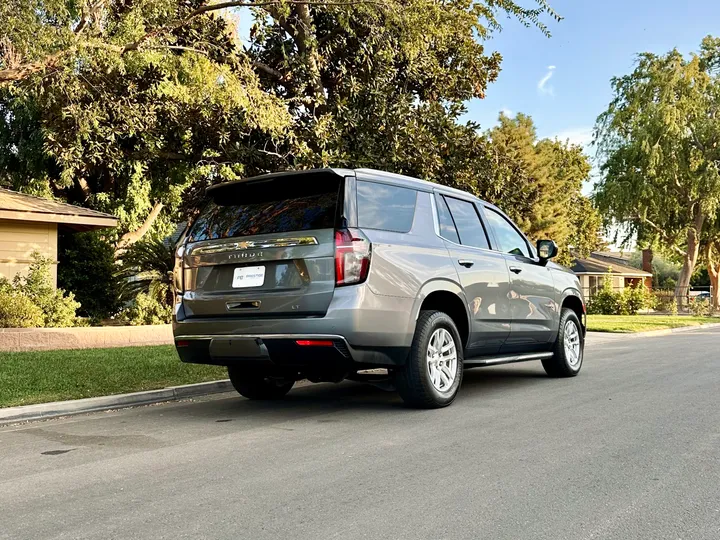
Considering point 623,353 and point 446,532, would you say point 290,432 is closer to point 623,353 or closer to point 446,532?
point 446,532

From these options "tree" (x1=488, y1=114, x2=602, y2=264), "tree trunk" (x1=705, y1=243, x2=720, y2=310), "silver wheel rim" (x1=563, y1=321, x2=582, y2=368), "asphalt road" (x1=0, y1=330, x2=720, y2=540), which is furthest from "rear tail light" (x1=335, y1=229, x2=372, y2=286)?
"tree trunk" (x1=705, y1=243, x2=720, y2=310)

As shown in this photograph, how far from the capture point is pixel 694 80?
36.0 meters

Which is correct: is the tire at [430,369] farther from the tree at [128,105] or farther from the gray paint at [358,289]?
the tree at [128,105]

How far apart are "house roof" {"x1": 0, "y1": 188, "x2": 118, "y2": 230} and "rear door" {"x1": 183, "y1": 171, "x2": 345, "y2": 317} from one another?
9.98 m

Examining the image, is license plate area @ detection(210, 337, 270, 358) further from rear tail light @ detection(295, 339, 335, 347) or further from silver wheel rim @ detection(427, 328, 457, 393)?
silver wheel rim @ detection(427, 328, 457, 393)

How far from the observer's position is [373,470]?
4598mm

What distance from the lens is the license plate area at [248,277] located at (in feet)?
20.4

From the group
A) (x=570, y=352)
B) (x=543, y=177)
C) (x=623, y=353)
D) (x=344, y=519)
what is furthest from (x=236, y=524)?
(x=543, y=177)

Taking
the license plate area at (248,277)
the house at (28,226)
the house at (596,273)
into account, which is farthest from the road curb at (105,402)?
the house at (596,273)

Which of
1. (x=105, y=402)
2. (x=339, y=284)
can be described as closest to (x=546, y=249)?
(x=339, y=284)

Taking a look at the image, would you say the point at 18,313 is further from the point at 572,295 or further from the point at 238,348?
the point at 572,295

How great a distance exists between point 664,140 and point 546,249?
29.9 metres

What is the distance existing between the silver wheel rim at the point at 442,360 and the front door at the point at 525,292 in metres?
1.20

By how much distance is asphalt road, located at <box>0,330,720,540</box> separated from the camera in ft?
11.8
